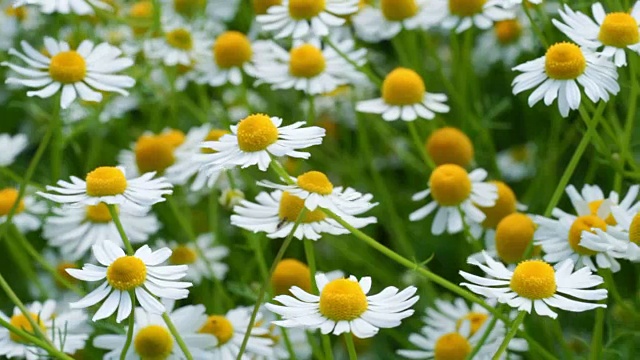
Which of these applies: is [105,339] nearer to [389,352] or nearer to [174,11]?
[389,352]

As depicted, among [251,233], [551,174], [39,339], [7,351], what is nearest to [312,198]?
[251,233]

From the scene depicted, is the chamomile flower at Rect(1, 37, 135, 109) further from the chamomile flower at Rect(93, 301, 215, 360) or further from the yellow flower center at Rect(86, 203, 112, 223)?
the chamomile flower at Rect(93, 301, 215, 360)

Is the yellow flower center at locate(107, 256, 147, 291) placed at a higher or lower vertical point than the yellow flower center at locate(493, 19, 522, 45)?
higher

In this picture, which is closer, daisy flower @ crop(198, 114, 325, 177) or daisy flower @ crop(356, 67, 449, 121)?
daisy flower @ crop(198, 114, 325, 177)

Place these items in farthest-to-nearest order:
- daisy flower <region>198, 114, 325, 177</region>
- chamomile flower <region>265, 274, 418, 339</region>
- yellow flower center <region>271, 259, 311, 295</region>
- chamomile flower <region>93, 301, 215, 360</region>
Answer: yellow flower center <region>271, 259, 311, 295</region>, chamomile flower <region>93, 301, 215, 360</region>, daisy flower <region>198, 114, 325, 177</region>, chamomile flower <region>265, 274, 418, 339</region>

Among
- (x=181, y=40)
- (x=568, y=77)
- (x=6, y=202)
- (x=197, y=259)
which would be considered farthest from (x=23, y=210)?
(x=568, y=77)

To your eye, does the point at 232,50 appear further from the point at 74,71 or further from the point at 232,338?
the point at 232,338

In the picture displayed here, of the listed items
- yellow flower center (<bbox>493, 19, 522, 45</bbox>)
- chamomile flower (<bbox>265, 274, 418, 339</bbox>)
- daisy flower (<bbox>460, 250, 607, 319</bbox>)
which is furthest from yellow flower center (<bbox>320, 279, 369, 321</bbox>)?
yellow flower center (<bbox>493, 19, 522, 45</bbox>)

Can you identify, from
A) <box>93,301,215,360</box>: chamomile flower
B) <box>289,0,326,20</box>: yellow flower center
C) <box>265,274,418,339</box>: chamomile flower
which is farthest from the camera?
<box>289,0,326,20</box>: yellow flower center
